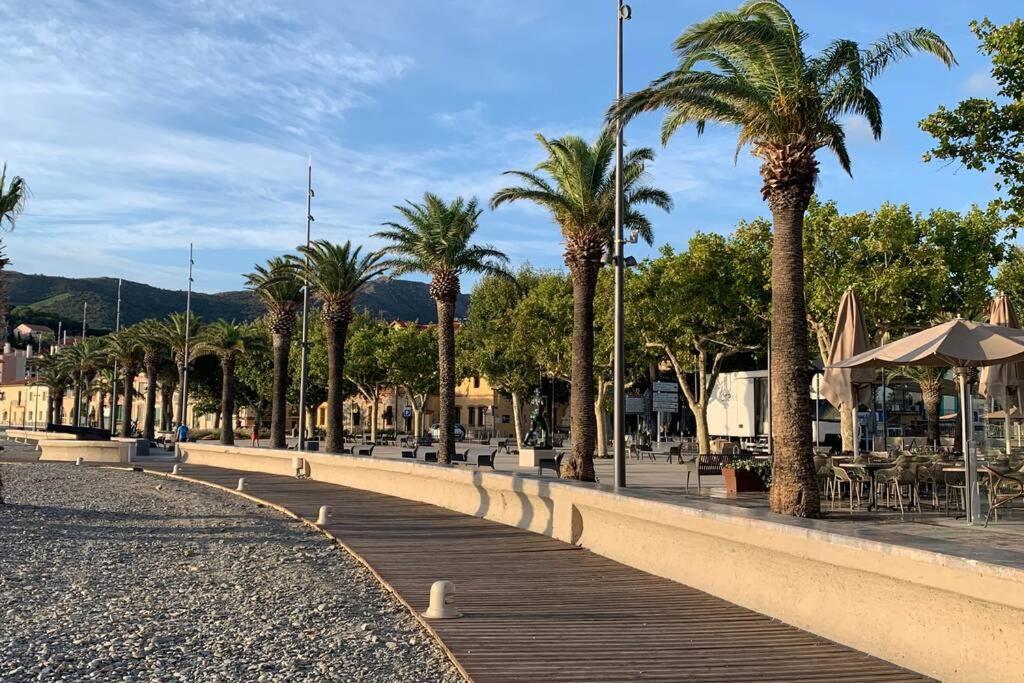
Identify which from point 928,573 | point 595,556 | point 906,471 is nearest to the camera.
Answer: point 928,573

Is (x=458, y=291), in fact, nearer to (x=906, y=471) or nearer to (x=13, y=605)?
(x=906, y=471)

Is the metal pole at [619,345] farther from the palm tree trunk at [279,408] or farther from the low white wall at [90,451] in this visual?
the low white wall at [90,451]

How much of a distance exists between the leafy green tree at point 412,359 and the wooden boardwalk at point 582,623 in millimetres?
49395

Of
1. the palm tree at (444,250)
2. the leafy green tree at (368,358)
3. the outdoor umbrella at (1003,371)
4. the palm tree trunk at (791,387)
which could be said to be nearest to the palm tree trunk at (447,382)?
the palm tree at (444,250)

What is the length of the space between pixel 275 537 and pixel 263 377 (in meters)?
53.4

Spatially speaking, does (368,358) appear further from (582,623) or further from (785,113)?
(582,623)

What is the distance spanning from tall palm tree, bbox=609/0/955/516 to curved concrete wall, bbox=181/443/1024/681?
3.25 metres

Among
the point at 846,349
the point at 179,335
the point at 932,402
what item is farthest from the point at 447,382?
the point at 179,335

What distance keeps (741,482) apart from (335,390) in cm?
1955

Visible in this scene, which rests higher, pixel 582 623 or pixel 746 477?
pixel 746 477

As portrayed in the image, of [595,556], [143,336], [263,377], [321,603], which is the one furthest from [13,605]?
[263,377]

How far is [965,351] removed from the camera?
12102mm

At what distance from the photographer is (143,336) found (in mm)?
54594

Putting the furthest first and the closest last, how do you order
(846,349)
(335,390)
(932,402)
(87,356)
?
(87,356) < (932,402) < (335,390) < (846,349)
